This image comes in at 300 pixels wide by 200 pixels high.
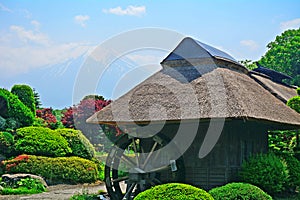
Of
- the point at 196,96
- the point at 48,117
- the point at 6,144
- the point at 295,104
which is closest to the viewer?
the point at 196,96

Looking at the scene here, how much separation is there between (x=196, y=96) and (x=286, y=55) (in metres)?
29.6

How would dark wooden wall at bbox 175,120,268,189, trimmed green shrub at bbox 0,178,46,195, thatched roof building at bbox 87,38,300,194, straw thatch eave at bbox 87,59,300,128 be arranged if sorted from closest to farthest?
straw thatch eave at bbox 87,59,300,128 < thatched roof building at bbox 87,38,300,194 < dark wooden wall at bbox 175,120,268,189 < trimmed green shrub at bbox 0,178,46,195

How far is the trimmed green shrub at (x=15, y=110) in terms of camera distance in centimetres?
2048

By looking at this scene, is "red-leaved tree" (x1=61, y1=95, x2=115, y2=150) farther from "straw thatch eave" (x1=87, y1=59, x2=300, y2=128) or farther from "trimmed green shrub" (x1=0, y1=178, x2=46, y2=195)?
"straw thatch eave" (x1=87, y1=59, x2=300, y2=128)

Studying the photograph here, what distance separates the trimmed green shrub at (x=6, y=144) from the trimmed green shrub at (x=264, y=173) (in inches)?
396

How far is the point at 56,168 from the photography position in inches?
695

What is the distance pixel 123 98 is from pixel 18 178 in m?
5.16

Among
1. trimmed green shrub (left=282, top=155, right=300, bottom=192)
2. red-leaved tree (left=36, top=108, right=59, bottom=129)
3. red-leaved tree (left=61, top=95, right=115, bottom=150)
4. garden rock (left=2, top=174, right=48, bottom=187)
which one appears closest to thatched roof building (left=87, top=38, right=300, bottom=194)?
trimmed green shrub (left=282, top=155, right=300, bottom=192)

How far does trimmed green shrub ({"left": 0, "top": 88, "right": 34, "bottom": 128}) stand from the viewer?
20.5 metres

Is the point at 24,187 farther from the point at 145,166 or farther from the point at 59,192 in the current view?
the point at 145,166

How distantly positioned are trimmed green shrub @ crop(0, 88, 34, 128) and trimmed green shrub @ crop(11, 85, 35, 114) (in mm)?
1492

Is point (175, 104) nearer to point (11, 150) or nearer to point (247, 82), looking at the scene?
point (247, 82)

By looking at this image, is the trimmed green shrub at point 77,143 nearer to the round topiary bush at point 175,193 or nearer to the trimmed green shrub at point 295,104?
the trimmed green shrub at point 295,104

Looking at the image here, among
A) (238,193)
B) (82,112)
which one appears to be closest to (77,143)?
(82,112)
